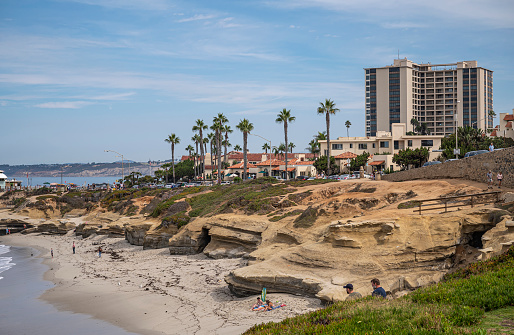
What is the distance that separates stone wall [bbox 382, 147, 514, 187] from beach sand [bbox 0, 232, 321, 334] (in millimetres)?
16534

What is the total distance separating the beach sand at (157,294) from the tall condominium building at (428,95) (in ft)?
441

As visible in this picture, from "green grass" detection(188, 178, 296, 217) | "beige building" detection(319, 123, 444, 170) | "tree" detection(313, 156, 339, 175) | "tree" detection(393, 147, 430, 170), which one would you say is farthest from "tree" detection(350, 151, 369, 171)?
"green grass" detection(188, 178, 296, 217)

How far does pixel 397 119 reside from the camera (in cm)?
16225

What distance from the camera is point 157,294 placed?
90.2 feet

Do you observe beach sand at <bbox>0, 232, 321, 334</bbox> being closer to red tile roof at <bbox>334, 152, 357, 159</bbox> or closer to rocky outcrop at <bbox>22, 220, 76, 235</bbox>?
rocky outcrop at <bbox>22, 220, 76, 235</bbox>

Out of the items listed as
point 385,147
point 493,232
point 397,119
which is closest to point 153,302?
point 493,232

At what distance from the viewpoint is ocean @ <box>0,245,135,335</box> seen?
22.1 metres

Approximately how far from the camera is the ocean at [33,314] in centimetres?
2208

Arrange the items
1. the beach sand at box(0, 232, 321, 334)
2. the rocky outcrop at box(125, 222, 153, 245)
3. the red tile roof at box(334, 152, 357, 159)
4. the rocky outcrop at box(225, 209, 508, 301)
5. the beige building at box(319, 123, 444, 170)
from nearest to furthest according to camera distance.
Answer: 1. the rocky outcrop at box(225, 209, 508, 301)
2. the beach sand at box(0, 232, 321, 334)
3. the rocky outcrop at box(125, 222, 153, 245)
4. the beige building at box(319, 123, 444, 170)
5. the red tile roof at box(334, 152, 357, 159)

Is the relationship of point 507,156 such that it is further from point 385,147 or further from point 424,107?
point 424,107

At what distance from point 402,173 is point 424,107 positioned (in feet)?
456

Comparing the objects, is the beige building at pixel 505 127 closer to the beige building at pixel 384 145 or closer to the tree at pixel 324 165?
the beige building at pixel 384 145

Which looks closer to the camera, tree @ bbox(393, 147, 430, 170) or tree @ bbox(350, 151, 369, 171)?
tree @ bbox(393, 147, 430, 170)

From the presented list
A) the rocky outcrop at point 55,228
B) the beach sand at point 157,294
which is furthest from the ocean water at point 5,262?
the rocky outcrop at point 55,228
